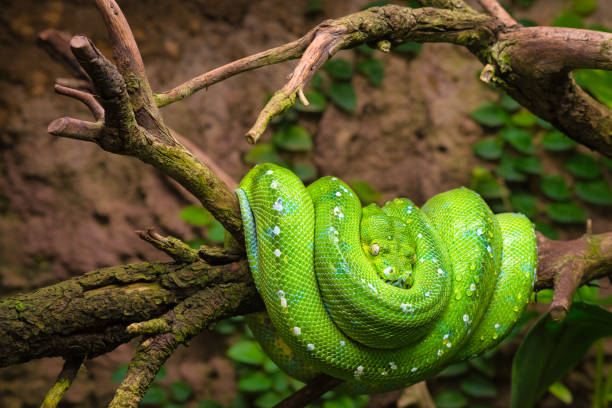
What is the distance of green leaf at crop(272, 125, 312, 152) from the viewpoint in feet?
11.7

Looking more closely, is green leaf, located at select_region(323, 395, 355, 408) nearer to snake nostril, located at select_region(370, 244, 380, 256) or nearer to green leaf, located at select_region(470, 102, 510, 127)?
snake nostril, located at select_region(370, 244, 380, 256)

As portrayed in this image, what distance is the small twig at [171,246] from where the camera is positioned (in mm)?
1442

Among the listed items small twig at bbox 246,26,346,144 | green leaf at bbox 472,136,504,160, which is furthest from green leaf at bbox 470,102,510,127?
small twig at bbox 246,26,346,144

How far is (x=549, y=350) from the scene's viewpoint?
7.64ft

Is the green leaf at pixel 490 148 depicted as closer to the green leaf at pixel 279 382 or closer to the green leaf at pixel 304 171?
the green leaf at pixel 304 171

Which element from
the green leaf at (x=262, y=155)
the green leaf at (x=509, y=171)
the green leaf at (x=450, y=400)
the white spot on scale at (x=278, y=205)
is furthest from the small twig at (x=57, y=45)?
the green leaf at (x=450, y=400)

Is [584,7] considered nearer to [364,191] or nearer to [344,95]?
[344,95]

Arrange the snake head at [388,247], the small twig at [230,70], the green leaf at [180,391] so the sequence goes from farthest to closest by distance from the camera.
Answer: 1. the green leaf at [180,391]
2. the snake head at [388,247]
3. the small twig at [230,70]

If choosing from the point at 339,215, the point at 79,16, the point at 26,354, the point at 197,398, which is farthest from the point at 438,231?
the point at 79,16

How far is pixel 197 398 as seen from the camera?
344 centimetres

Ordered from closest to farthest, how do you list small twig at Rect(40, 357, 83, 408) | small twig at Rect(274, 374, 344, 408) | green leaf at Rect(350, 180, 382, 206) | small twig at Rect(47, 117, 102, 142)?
1. small twig at Rect(47, 117, 102, 142)
2. small twig at Rect(40, 357, 83, 408)
3. small twig at Rect(274, 374, 344, 408)
4. green leaf at Rect(350, 180, 382, 206)

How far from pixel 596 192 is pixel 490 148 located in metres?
0.83

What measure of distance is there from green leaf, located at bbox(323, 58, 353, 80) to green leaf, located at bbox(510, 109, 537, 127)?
4.32 feet

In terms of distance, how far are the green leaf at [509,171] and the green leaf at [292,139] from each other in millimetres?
1490
